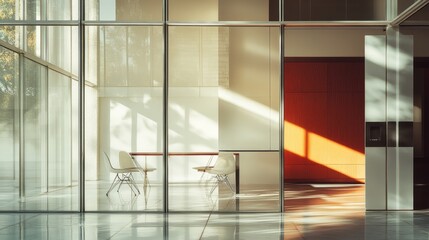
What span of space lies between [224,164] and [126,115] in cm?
170

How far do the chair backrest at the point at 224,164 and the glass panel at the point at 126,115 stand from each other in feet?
2.90

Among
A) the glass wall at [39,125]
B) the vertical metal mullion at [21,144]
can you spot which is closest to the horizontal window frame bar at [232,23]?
the glass wall at [39,125]

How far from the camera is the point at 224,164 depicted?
9891mm

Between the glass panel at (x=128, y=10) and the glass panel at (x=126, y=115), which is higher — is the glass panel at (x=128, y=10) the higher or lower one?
the higher one

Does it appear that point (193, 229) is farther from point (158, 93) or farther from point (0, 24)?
point (0, 24)

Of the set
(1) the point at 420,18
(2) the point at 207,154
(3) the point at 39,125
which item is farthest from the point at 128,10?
(1) the point at 420,18

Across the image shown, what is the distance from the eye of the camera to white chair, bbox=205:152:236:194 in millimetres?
9852

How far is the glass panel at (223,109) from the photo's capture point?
32.7ft

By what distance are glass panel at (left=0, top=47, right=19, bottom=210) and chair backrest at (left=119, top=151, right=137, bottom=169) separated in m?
1.67

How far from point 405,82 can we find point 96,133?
4.92 m

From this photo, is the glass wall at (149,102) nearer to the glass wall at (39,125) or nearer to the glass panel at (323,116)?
the glass wall at (39,125)

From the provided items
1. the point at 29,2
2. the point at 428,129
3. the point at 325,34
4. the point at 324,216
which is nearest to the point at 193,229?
the point at 324,216

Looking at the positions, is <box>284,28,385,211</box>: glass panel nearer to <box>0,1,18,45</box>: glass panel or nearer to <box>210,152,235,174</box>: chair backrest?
<box>210,152,235,174</box>: chair backrest

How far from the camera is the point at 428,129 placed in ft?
39.7
